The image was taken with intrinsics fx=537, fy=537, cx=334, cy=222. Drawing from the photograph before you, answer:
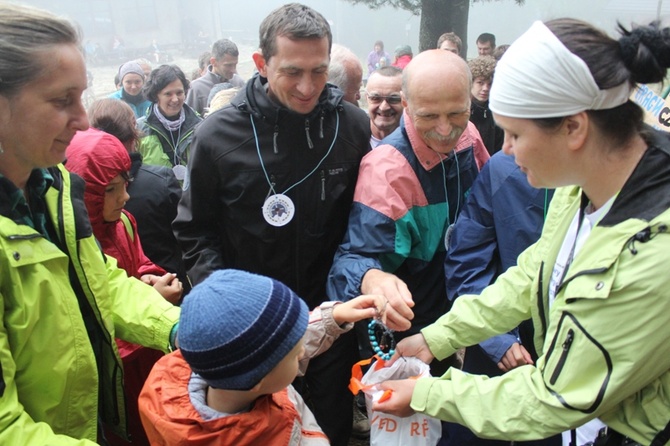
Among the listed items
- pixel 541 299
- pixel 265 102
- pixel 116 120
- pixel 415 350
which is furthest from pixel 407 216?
pixel 116 120

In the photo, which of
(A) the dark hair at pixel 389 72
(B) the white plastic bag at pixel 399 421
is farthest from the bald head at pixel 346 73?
(B) the white plastic bag at pixel 399 421

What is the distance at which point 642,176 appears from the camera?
1528mm

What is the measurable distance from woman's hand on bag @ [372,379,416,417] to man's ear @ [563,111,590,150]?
1.00 meters

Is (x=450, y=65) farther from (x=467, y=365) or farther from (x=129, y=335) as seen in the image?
(x=129, y=335)

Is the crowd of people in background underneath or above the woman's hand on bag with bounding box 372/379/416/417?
above

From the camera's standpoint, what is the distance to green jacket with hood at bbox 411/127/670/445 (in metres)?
1.44

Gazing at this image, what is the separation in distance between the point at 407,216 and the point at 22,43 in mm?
1676

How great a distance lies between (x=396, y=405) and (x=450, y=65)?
1.61 m

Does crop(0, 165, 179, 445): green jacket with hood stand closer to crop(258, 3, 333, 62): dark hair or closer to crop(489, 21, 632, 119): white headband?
crop(258, 3, 333, 62): dark hair

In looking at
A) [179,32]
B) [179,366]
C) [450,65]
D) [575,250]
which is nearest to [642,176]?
[575,250]

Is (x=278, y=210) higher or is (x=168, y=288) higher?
(x=278, y=210)

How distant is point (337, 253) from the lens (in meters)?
2.68

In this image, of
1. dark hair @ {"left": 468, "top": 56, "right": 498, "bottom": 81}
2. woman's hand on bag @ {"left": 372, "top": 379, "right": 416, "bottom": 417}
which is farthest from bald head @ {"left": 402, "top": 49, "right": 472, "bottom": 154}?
dark hair @ {"left": 468, "top": 56, "right": 498, "bottom": 81}

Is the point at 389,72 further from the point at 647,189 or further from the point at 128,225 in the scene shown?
the point at 647,189
